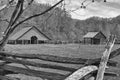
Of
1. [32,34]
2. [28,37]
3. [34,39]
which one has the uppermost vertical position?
[32,34]

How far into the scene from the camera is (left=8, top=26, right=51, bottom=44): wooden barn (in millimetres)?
41969

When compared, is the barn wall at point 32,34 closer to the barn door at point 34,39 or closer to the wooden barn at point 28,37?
the wooden barn at point 28,37

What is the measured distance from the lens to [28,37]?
141 feet

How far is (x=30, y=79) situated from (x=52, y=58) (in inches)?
109

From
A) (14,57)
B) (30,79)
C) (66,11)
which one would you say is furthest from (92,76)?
(30,79)

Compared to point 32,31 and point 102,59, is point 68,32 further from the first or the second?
point 102,59

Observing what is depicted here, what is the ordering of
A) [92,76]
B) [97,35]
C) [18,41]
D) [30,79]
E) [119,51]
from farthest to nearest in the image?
[97,35]
[18,41]
[30,79]
[92,76]
[119,51]

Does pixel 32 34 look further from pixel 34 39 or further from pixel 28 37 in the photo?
pixel 34 39

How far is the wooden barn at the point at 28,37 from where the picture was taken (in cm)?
4197

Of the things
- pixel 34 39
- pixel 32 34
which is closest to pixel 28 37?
pixel 32 34

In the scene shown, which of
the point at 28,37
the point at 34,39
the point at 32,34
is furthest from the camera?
the point at 34,39

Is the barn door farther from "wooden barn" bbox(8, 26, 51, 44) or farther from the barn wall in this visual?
the barn wall

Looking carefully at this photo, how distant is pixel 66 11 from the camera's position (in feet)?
14.9

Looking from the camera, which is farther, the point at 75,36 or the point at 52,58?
the point at 75,36
